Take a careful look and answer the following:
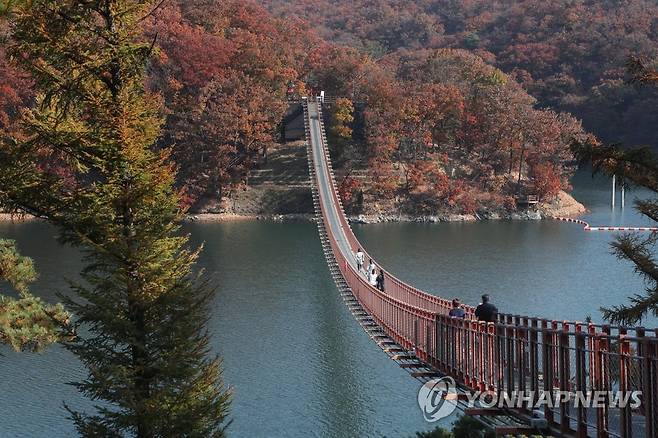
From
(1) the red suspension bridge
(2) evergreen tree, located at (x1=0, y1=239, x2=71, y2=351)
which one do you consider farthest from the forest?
(1) the red suspension bridge

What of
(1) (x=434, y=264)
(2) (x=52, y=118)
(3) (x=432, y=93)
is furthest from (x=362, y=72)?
(2) (x=52, y=118)

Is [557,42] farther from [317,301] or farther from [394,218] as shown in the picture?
[317,301]

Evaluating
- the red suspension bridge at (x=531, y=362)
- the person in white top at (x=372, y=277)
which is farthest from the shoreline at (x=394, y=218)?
the red suspension bridge at (x=531, y=362)

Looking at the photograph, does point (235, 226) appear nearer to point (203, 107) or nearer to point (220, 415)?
point (203, 107)

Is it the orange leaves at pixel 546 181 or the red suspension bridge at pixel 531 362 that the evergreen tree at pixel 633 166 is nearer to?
the red suspension bridge at pixel 531 362

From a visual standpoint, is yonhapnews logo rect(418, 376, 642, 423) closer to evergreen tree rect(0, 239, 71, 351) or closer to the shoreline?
evergreen tree rect(0, 239, 71, 351)
